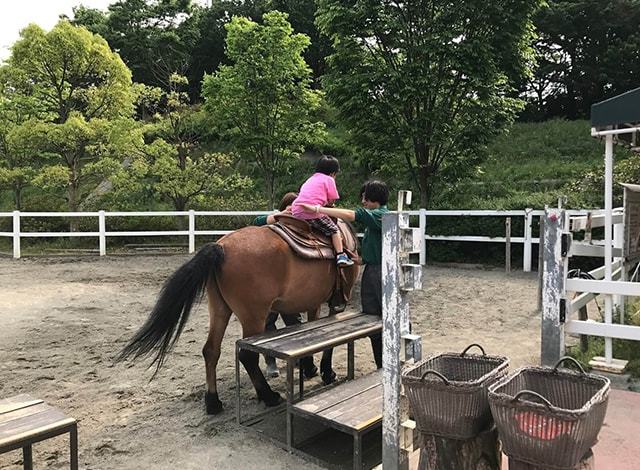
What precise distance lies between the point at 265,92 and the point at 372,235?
415 inches

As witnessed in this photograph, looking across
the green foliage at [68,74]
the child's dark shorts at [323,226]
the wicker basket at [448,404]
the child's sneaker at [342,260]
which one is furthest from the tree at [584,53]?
the wicker basket at [448,404]

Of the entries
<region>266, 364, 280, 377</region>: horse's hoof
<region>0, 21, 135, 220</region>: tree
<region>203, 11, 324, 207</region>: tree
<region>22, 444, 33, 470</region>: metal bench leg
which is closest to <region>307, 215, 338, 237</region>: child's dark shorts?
<region>266, 364, 280, 377</region>: horse's hoof

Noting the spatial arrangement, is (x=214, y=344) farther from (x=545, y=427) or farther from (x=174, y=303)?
(x=545, y=427)

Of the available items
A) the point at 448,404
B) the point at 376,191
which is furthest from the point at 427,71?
the point at 448,404

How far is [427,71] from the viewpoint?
1187 cm

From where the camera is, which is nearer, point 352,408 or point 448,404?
point 448,404

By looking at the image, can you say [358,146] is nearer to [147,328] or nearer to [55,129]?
[55,129]

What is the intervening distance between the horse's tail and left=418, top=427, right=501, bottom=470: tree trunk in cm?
209

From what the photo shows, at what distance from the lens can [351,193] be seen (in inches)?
741

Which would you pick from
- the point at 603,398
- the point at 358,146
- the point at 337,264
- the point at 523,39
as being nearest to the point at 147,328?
the point at 337,264

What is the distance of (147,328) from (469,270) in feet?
29.3

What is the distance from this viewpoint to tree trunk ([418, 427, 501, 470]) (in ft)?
7.43

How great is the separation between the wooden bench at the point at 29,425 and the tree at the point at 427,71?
10.4 m

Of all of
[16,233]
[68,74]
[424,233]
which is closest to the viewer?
[424,233]
